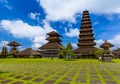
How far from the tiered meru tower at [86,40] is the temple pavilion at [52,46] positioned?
8609 millimetres

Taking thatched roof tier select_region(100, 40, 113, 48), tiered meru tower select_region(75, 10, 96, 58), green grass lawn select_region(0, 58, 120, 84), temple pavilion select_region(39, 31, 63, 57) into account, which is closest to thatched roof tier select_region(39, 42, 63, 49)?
temple pavilion select_region(39, 31, 63, 57)

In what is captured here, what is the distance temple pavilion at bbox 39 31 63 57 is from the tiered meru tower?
8.61 m

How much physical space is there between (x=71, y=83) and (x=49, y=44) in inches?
2733

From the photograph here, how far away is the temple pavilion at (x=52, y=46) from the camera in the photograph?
3102 inches

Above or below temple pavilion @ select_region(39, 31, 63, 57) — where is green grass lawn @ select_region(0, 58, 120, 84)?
below

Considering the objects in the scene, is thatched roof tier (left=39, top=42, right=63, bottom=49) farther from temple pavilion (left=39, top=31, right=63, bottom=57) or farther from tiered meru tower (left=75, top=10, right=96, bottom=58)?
tiered meru tower (left=75, top=10, right=96, bottom=58)

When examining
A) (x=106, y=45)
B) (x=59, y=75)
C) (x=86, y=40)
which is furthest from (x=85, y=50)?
(x=59, y=75)

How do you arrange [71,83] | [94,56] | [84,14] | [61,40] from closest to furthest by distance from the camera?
[71,83] → [94,56] → [84,14] → [61,40]

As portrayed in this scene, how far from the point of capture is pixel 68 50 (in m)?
62.2

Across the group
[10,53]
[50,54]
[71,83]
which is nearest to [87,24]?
[50,54]

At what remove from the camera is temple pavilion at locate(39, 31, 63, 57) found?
258 ft

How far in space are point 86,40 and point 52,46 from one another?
45.2 feet

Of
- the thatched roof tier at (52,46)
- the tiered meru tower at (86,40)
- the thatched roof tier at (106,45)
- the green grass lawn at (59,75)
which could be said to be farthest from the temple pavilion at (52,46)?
the green grass lawn at (59,75)

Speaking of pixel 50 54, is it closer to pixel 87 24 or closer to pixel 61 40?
pixel 61 40
